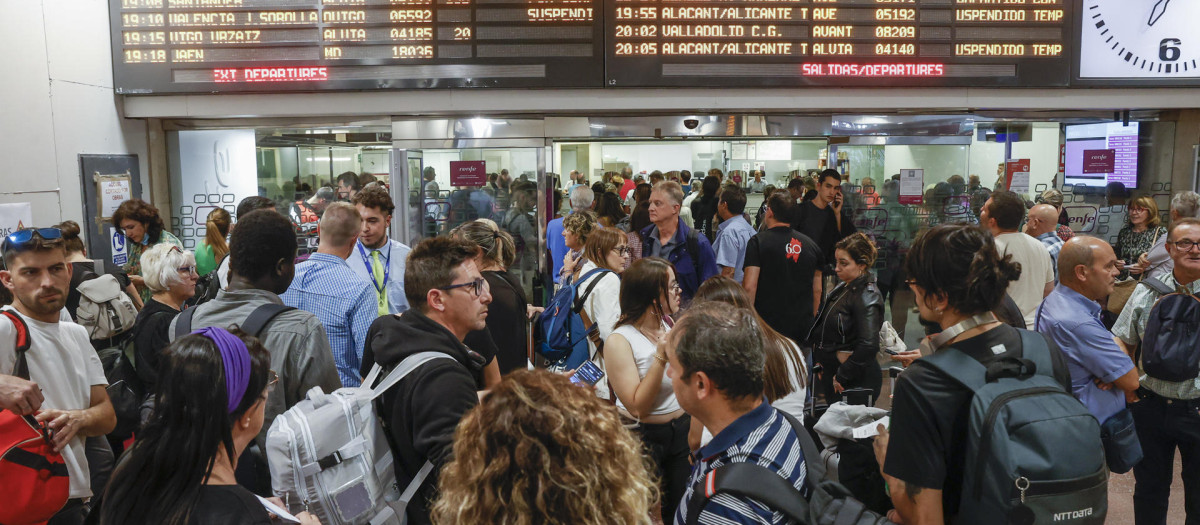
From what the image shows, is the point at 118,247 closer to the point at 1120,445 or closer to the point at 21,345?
the point at 21,345

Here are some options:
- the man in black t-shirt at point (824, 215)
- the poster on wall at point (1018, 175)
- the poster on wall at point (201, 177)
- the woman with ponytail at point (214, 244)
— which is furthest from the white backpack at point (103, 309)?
the poster on wall at point (1018, 175)

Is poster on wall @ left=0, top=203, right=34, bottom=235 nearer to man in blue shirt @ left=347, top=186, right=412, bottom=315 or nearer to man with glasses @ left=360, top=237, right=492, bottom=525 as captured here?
man in blue shirt @ left=347, top=186, right=412, bottom=315

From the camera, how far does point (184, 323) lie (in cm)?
279

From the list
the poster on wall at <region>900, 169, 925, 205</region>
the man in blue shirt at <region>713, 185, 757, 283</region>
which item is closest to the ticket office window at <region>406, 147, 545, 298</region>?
the man in blue shirt at <region>713, 185, 757, 283</region>

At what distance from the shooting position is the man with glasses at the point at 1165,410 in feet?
11.5

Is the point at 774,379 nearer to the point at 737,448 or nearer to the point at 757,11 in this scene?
the point at 737,448

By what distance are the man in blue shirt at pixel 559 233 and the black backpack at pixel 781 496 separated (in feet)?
15.6

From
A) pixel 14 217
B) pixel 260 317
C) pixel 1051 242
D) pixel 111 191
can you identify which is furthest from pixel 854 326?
pixel 111 191

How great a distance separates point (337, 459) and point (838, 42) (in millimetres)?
5063

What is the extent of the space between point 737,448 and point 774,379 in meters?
0.92

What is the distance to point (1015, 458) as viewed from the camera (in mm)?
1880

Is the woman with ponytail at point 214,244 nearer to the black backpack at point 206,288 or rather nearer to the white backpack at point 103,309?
the black backpack at point 206,288

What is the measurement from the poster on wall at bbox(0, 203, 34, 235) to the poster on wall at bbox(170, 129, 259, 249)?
1.50 metres

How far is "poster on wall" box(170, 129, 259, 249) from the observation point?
22.7ft
